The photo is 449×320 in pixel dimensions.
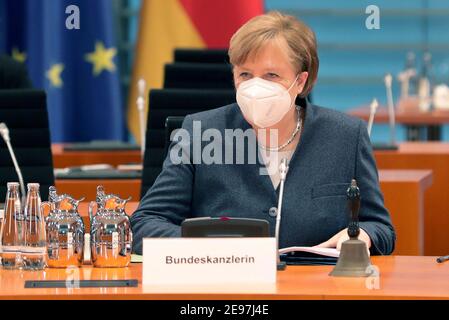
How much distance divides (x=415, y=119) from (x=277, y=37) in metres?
5.86

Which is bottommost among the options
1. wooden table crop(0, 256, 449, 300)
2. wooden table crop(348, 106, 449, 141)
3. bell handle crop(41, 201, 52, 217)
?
wooden table crop(0, 256, 449, 300)

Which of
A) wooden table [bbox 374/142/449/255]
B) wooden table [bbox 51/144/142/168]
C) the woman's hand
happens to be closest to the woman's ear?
the woman's hand

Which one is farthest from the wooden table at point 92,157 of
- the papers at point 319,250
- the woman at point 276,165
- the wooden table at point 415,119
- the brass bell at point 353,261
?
the brass bell at point 353,261

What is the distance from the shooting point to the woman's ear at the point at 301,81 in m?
3.43

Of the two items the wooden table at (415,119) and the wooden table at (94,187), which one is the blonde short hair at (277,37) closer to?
the wooden table at (94,187)

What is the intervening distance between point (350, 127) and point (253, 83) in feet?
1.12

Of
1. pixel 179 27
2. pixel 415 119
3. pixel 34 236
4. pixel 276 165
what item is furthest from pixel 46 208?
pixel 415 119

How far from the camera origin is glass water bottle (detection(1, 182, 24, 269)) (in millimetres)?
3051

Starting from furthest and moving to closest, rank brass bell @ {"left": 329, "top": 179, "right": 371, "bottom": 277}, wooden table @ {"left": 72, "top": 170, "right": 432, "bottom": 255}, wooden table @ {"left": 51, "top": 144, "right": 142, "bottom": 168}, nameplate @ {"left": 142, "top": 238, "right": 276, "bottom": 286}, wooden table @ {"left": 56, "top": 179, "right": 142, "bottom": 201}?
wooden table @ {"left": 51, "top": 144, "right": 142, "bottom": 168}, wooden table @ {"left": 56, "top": 179, "right": 142, "bottom": 201}, wooden table @ {"left": 72, "top": 170, "right": 432, "bottom": 255}, brass bell @ {"left": 329, "top": 179, "right": 371, "bottom": 277}, nameplate @ {"left": 142, "top": 238, "right": 276, "bottom": 286}

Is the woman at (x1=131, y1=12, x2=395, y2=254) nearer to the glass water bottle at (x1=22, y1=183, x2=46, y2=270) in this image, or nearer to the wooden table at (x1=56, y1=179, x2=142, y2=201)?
the glass water bottle at (x1=22, y1=183, x2=46, y2=270)

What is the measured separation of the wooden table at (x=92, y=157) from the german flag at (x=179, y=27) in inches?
95.7

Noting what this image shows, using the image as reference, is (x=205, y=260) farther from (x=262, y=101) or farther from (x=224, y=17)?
(x=224, y=17)

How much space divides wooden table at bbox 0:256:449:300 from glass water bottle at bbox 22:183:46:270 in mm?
38

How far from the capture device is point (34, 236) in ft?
9.96
